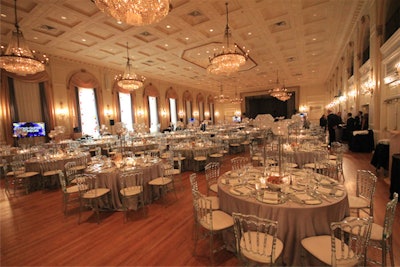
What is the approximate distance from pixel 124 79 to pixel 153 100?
8.94 m

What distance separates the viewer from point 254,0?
19.8 feet

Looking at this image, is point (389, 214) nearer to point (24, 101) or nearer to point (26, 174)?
point (26, 174)

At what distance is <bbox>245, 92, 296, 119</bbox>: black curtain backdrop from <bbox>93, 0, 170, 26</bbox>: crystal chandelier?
80.1 ft

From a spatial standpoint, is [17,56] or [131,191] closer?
[131,191]

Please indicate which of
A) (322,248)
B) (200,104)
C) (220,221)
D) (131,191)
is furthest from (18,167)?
(200,104)

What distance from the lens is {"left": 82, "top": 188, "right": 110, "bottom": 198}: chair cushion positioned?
3.73 meters

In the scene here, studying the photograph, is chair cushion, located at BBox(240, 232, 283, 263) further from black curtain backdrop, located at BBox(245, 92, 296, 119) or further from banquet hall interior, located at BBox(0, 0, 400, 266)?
black curtain backdrop, located at BBox(245, 92, 296, 119)

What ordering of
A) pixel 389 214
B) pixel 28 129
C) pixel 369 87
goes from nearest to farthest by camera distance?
pixel 389 214
pixel 369 87
pixel 28 129

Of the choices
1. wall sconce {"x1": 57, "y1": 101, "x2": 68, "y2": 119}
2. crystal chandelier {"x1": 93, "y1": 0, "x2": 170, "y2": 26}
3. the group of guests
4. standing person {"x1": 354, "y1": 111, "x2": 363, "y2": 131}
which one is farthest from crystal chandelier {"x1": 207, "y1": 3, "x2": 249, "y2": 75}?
wall sconce {"x1": 57, "y1": 101, "x2": 68, "y2": 119}

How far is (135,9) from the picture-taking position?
3.11 meters

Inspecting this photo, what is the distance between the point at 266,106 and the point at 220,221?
2788 cm

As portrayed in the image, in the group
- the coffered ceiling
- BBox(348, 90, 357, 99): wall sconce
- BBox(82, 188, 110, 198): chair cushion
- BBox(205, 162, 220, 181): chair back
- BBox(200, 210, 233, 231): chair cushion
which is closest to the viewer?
BBox(200, 210, 233, 231): chair cushion

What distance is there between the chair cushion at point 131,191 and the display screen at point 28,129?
8.24 meters

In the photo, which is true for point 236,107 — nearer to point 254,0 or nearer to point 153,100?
point 153,100
